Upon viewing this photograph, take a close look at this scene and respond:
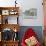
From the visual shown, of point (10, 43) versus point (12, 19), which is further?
point (12, 19)

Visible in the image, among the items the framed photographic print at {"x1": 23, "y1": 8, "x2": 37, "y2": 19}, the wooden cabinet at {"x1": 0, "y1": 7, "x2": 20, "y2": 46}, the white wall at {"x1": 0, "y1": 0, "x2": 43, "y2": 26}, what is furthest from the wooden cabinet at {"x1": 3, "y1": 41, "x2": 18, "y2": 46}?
the framed photographic print at {"x1": 23, "y1": 8, "x2": 37, "y2": 19}

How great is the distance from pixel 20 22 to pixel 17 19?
13 centimetres

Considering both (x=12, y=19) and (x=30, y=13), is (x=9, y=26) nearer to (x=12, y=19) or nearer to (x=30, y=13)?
(x=12, y=19)

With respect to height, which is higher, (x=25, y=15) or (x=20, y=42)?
(x=25, y=15)

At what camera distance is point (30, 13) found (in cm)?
473

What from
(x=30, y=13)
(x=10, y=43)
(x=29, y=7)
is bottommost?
(x=10, y=43)

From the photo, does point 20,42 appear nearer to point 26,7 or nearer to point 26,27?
point 26,27

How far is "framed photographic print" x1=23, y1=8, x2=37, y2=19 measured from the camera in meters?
4.70

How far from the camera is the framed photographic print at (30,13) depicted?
4.70 m

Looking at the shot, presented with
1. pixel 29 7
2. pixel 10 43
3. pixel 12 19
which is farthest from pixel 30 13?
pixel 10 43

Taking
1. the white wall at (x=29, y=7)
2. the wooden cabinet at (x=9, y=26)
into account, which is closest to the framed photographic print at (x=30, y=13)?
the white wall at (x=29, y=7)

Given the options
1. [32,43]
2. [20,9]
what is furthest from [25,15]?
[32,43]

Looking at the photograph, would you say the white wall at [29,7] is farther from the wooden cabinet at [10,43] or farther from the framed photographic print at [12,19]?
the wooden cabinet at [10,43]

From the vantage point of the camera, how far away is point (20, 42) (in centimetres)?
464
